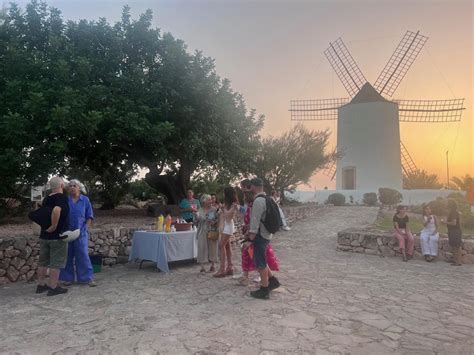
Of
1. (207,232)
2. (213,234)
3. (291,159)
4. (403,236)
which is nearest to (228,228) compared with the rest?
(213,234)

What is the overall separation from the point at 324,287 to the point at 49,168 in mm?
9826

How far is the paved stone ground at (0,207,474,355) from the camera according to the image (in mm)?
3849

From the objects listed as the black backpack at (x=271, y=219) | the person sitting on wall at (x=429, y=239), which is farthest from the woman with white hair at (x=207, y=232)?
the person sitting on wall at (x=429, y=239)

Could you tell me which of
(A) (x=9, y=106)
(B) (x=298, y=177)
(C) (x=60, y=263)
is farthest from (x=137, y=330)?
(B) (x=298, y=177)

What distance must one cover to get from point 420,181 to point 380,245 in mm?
31852

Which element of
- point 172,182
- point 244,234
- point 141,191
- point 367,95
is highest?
point 367,95

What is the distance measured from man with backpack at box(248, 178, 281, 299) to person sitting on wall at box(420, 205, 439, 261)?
612 centimetres

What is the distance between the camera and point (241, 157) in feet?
50.2

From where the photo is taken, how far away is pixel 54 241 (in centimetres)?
574

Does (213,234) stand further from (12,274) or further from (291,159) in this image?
(291,159)

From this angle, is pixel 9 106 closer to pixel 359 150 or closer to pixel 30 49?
pixel 30 49

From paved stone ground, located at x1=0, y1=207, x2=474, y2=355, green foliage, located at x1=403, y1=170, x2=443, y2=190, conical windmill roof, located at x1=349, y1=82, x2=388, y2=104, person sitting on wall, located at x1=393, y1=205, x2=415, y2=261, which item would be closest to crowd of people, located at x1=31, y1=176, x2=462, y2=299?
paved stone ground, located at x1=0, y1=207, x2=474, y2=355

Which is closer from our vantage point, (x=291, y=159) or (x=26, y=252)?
(x=26, y=252)

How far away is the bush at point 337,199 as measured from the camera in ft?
92.1
